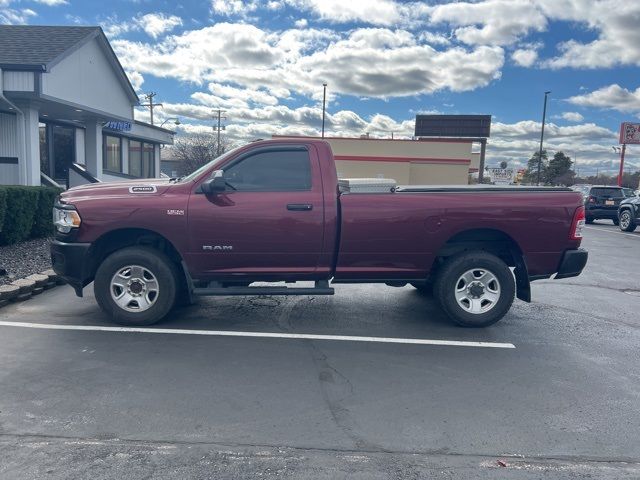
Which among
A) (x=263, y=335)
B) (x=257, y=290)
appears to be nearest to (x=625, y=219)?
(x=257, y=290)

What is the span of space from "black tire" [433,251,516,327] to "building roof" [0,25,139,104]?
41.5 ft

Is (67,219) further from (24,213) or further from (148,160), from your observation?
(148,160)

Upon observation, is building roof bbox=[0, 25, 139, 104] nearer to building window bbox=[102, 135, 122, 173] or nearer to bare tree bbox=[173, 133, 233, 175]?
building window bbox=[102, 135, 122, 173]

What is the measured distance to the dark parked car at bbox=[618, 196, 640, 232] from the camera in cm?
1817

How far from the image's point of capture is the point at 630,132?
147 ft

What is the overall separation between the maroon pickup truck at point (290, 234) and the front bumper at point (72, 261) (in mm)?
11

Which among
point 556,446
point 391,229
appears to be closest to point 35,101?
point 391,229

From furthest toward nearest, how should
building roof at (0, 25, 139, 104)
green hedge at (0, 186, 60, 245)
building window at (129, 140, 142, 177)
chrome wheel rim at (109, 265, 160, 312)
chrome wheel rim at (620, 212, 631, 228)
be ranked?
building window at (129, 140, 142, 177), chrome wheel rim at (620, 212, 631, 228), building roof at (0, 25, 139, 104), green hedge at (0, 186, 60, 245), chrome wheel rim at (109, 265, 160, 312)

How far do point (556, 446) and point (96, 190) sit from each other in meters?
4.97

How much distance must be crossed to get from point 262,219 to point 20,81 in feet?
38.0

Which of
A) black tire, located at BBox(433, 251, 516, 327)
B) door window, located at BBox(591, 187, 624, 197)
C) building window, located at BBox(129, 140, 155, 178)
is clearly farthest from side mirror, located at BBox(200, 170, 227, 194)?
building window, located at BBox(129, 140, 155, 178)

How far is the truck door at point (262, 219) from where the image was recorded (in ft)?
18.3

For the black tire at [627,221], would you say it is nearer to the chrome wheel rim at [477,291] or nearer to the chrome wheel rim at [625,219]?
the chrome wheel rim at [625,219]

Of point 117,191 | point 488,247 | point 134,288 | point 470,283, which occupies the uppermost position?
point 117,191
